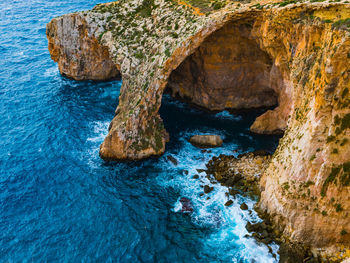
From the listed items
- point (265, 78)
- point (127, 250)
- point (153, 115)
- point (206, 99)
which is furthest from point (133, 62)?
point (127, 250)

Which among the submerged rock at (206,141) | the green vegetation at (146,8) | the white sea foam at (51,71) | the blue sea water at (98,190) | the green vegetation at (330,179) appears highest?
the green vegetation at (146,8)

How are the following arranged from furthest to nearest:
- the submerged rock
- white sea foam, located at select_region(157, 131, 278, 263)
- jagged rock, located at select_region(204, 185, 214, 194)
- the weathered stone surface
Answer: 1. the weathered stone surface
2. the submerged rock
3. jagged rock, located at select_region(204, 185, 214, 194)
4. white sea foam, located at select_region(157, 131, 278, 263)

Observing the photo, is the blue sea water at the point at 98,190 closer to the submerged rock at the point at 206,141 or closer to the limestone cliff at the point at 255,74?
the submerged rock at the point at 206,141

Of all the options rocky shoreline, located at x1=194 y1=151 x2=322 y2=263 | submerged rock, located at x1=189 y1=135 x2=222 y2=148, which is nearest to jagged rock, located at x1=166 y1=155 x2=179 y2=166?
rocky shoreline, located at x1=194 y1=151 x2=322 y2=263

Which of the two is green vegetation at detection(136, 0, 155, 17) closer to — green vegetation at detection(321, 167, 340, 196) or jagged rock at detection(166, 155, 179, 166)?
jagged rock at detection(166, 155, 179, 166)

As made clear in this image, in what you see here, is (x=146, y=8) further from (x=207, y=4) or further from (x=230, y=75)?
(x=230, y=75)

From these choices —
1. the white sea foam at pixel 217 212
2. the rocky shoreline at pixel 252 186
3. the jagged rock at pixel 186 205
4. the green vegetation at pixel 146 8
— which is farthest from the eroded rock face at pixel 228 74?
the jagged rock at pixel 186 205
